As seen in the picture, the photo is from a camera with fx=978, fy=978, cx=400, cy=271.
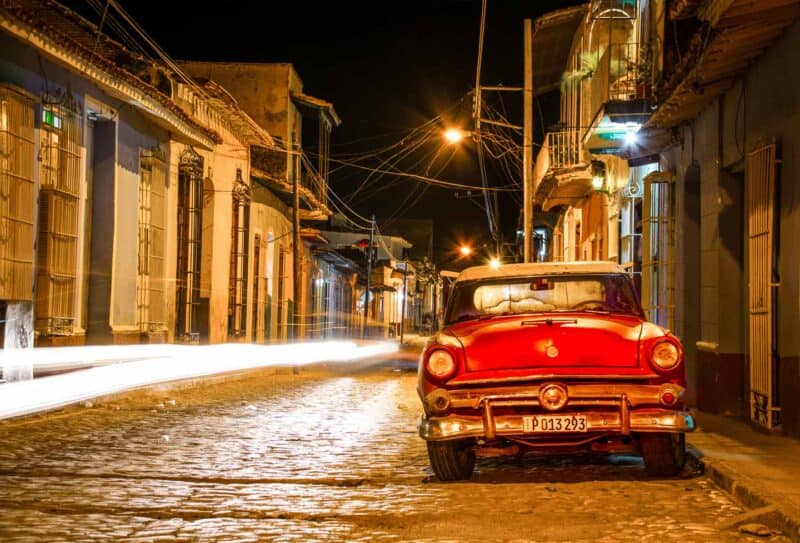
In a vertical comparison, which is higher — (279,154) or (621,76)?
(279,154)

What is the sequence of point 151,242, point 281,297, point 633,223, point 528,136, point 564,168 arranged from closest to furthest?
1. point 633,223
2. point 151,242
3. point 528,136
4. point 564,168
5. point 281,297

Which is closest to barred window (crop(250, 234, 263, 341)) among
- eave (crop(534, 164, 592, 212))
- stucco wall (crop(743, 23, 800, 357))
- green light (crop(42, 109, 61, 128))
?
eave (crop(534, 164, 592, 212))

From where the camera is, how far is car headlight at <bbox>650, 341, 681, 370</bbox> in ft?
22.2

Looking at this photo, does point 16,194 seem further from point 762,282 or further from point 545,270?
point 762,282

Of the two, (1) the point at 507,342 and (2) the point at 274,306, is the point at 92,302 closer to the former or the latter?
(1) the point at 507,342

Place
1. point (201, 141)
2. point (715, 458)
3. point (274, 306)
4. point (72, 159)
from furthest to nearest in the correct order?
1. point (274, 306)
2. point (201, 141)
3. point (72, 159)
4. point (715, 458)

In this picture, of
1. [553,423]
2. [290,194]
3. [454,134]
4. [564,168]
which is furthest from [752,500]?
[290,194]

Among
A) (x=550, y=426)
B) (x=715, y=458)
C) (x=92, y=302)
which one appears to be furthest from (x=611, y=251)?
(x=550, y=426)

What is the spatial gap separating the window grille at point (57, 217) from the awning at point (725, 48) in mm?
8607

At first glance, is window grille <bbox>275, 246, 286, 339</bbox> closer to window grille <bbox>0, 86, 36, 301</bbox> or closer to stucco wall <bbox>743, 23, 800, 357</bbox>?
window grille <bbox>0, 86, 36, 301</bbox>

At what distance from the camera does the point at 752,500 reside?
625 centimetres

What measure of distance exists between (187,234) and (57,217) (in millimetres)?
7265

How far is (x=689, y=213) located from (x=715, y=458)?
6681 millimetres

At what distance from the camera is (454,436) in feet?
22.2
